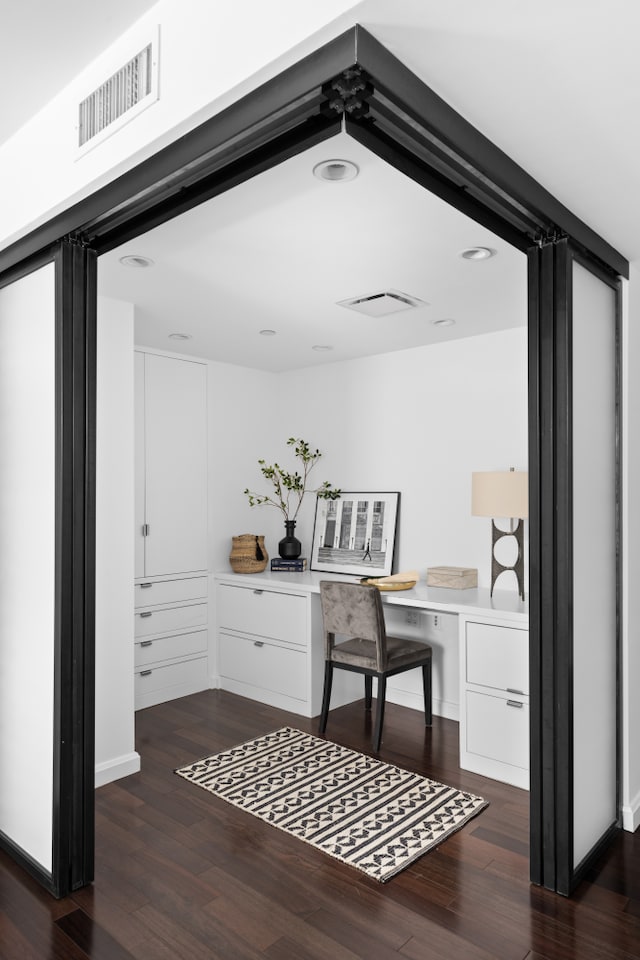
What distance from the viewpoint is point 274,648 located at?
14.6 feet

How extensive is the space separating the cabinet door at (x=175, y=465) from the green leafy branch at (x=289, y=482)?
55cm

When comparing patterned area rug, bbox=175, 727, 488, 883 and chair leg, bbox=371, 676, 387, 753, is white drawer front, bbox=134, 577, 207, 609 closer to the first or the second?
patterned area rug, bbox=175, 727, 488, 883

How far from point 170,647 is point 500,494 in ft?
7.95

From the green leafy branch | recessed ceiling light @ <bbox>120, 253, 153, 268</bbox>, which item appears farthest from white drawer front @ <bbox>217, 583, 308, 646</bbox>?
recessed ceiling light @ <bbox>120, 253, 153, 268</bbox>

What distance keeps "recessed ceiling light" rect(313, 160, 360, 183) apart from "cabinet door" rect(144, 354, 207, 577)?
8.75ft

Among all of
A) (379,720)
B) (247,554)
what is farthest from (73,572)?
(247,554)

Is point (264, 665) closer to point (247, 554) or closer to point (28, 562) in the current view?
point (247, 554)

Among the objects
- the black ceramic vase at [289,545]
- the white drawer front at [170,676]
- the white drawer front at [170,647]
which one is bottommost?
the white drawer front at [170,676]

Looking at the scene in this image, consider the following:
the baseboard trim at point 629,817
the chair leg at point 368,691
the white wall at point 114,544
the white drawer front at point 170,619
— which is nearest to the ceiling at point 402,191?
the white wall at point 114,544

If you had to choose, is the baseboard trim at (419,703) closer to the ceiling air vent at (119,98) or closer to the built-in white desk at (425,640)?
the built-in white desk at (425,640)

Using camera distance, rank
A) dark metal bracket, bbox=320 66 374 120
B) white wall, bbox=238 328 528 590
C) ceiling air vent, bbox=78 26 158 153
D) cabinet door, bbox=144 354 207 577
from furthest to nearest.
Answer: cabinet door, bbox=144 354 207 577 → white wall, bbox=238 328 528 590 → ceiling air vent, bbox=78 26 158 153 → dark metal bracket, bbox=320 66 374 120

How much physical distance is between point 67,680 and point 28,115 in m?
1.90

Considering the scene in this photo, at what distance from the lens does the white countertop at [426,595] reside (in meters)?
3.46

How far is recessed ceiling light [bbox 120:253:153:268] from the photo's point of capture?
2.82m
